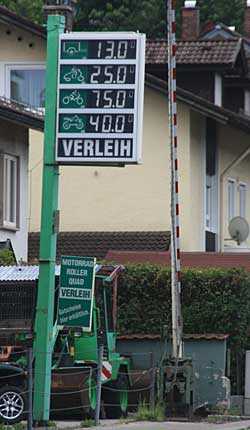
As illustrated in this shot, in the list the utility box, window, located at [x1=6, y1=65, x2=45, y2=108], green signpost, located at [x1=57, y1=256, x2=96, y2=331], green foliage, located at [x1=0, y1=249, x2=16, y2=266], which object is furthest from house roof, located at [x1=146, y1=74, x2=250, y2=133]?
green signpost, located at [x1=57, y1=256, x2=96, y2=331]

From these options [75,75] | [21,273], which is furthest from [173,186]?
[75,75]

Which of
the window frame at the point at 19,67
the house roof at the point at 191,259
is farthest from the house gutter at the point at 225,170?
the house roof at the point at 191,259

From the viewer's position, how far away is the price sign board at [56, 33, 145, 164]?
17281mm

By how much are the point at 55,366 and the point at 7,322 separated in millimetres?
1118

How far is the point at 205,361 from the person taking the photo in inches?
983

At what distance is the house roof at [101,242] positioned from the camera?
37094 millimetres

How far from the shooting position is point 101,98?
57.1ft

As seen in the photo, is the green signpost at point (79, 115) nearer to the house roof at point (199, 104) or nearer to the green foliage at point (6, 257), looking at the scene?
the green foliage at point (6, 257)

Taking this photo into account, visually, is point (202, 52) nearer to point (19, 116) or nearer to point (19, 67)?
point (19, 67)

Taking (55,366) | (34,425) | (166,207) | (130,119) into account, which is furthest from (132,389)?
(166,207)

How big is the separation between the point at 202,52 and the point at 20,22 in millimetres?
5968

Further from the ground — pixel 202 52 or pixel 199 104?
pixel 202 52

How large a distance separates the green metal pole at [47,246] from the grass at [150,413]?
4260 millimetres

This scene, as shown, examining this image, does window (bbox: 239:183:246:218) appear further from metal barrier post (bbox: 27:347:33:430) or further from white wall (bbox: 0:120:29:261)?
metal barrier post (bbox: 27:347:33:430)
